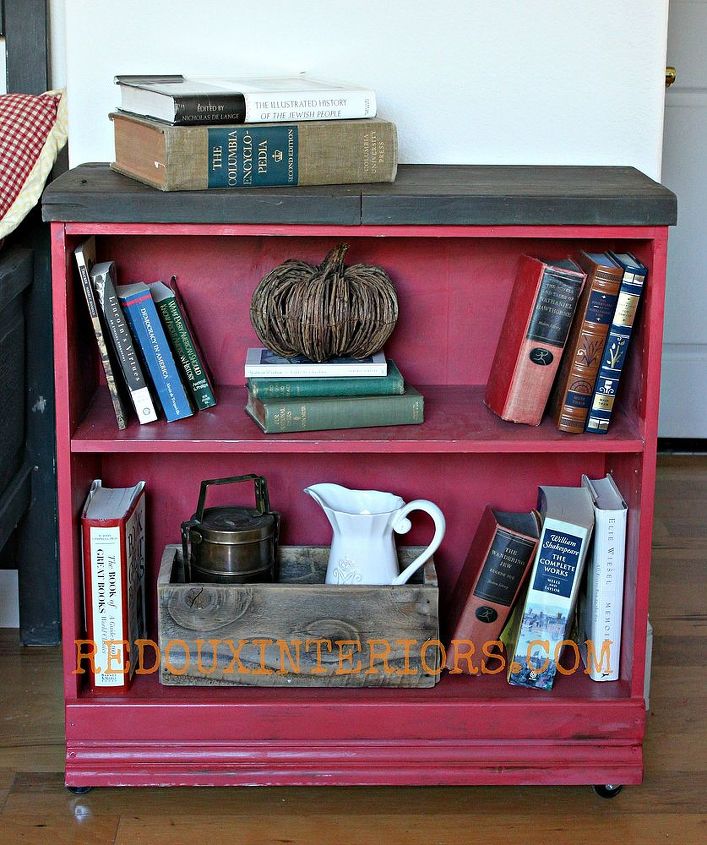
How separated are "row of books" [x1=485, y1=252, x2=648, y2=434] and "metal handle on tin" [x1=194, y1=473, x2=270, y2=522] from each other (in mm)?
382

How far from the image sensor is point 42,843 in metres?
1.54

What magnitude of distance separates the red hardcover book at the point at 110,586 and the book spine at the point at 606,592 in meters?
0.70

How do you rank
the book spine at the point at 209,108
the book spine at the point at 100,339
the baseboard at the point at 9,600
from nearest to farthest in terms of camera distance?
the book spine at the point at 209,108 < the book spine at the point at 100,339 < the baseboard at the point at 9,600

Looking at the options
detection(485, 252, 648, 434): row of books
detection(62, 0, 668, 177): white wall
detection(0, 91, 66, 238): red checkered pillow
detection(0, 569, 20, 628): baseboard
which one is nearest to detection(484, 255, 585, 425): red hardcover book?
detection(485, 252, 648, 434): row of books

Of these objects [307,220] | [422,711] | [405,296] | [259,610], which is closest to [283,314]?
[307,220]

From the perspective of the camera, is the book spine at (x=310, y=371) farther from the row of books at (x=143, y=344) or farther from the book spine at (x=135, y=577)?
the book spine at (x=135, y=577)

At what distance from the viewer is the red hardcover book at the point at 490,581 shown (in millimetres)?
1657

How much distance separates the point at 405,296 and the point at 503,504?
389mm

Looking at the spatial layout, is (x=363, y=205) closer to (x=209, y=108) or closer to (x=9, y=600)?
(x=209, y=108)

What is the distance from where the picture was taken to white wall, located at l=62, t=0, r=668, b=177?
166 centimetres

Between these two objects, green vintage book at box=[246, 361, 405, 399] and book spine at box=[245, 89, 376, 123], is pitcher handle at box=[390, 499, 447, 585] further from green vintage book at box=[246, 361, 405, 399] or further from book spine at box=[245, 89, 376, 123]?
book spine at box=[245, 89, 376, 123]

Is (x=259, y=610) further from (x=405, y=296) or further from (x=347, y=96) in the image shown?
(x=347, y=96)

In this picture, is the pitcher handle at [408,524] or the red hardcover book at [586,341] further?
the pitcher handle at [408,524]

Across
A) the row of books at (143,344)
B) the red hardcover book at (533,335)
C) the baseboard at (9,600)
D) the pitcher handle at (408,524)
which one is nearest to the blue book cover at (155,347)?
the row of books at (143,344)
